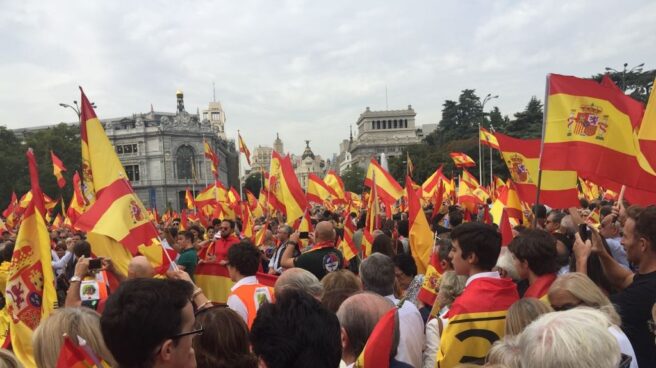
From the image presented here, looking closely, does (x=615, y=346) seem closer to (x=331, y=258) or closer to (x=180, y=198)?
(x=331, y=258)

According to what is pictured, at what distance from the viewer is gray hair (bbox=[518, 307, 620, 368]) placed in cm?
217

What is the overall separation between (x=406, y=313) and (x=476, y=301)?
506 millimetres

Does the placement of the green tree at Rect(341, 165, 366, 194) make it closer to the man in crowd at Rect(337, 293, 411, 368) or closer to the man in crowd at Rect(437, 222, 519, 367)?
the man in crowd at Rect(437, 222, 519, 367)

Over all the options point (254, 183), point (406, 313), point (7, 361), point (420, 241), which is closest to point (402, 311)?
point (406, 313)

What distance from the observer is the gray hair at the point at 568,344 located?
2.17 meters

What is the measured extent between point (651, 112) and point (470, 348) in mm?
3730

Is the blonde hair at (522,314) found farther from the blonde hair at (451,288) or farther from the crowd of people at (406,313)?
the blonde hair at (451,288)

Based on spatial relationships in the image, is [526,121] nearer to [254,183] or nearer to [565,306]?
[565,306]

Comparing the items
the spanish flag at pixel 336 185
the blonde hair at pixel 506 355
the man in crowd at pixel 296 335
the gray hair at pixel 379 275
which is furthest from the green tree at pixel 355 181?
the blonde hair at pixel 506 355

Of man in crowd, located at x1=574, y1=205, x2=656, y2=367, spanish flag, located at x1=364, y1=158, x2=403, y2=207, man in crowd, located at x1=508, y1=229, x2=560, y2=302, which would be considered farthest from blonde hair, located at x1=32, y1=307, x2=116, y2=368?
spanish flag, located at x1=364, y1=158, x2=403, y2=207

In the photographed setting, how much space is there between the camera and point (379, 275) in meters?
4.51

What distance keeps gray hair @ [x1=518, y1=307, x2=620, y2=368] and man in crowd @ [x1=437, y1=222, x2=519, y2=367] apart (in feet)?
3.71

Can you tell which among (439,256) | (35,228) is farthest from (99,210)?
(439,256)

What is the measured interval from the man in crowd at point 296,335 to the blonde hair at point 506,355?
24.8 inches
